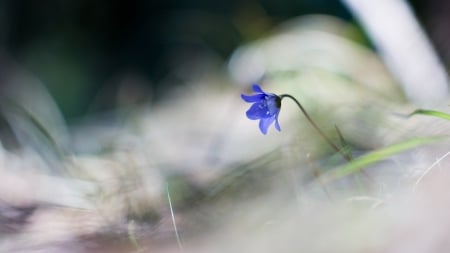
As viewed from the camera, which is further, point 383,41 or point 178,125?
point 178,125

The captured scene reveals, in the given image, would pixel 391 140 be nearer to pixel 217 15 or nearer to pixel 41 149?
pixel 41 149

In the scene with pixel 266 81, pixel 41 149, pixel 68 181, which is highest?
pixel 266 81

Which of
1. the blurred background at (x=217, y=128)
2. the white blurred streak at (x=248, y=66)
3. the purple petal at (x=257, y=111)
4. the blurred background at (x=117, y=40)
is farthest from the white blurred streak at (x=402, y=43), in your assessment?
the blurred background at (x=117, y=40)

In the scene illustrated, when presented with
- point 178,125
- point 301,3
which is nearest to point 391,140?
point 178,125

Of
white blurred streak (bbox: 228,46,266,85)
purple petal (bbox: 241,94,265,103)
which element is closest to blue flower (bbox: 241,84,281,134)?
purple petal (bbox: 241,94,265,103)

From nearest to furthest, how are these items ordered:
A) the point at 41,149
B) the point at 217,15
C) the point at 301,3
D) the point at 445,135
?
the point at 445,135 → the point at 41,149 → the point at 301,3 → the point at 217,15

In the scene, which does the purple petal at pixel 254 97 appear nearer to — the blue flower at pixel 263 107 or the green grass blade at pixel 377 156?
the blue flower at pixel 263 107

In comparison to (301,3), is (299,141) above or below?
below

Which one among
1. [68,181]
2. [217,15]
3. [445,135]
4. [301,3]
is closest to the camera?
[445,135]

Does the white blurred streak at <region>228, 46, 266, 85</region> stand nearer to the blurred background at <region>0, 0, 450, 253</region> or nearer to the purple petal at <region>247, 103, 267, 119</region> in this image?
the blurred background at <region>0, 0, 450, 253</region>
